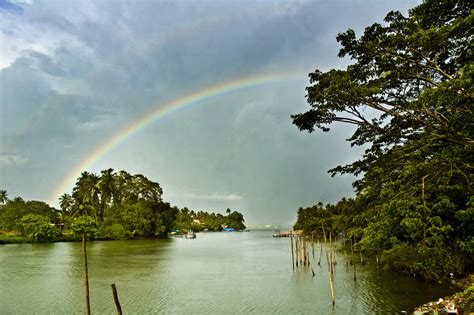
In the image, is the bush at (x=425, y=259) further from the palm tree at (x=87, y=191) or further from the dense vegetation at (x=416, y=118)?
the palm tree at (x=87, y=191)

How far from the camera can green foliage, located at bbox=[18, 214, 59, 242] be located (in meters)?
60.4

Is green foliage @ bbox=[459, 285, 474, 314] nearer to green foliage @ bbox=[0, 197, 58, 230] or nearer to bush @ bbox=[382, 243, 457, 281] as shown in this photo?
bush @ bbox=[382, 243, 457, 281]

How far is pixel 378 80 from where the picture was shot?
1459 cm

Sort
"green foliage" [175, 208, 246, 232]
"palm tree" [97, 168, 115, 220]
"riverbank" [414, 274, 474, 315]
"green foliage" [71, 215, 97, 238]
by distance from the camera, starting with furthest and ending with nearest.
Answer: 1. "green foliage" [175, 208, 246, 232]
2. "palm tree" [97, 168, 115, 220]
3. "green foliage" [71, 215, 97, 238]
4. "riverbank" [414, 274, 474, 315]

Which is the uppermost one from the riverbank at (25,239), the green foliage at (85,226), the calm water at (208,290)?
the green foliage at (85,226)

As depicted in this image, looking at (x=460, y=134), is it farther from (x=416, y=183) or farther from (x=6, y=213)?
(x=6, y=213)

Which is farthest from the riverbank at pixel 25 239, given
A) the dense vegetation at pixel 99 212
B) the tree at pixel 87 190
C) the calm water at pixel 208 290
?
the calm water at pixel 208 290

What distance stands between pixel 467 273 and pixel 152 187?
8005cm

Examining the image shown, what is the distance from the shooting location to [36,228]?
198 ft

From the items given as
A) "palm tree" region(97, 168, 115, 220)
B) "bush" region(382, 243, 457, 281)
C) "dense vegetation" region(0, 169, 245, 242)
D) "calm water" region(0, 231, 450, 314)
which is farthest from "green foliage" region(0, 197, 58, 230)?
"bush" region(382, 243, 457, 281)

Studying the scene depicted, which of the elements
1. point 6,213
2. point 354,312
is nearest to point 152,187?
point 6,213

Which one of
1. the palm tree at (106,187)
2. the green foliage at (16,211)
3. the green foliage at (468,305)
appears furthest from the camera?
the palm tree at (106,187)

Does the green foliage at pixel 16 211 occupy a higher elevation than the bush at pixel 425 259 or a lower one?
higher

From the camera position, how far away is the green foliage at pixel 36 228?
60.4 metres
